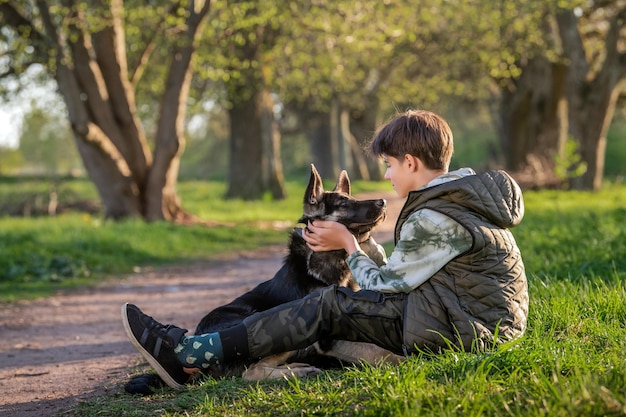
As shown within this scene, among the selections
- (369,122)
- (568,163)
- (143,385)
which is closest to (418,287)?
(143,385)

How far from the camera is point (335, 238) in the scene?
4875 mm

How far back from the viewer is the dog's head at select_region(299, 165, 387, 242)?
5.14m

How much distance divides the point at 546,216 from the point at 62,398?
9797mm

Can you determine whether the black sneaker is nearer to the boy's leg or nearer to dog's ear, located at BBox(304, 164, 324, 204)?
the boy's leg

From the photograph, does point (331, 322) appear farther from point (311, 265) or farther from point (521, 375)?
point (521, 375)

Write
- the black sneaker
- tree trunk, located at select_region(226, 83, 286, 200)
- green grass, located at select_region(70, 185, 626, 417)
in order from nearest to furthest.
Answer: green grass, located at select_region(70, 185, 626, 417), the black sneaker, tree trunk, located at select_region(226, 83, 286, 200)

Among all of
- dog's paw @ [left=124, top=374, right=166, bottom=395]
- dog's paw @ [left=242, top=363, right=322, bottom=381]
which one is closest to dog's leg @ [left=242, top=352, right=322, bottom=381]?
dog's paw @ [left=242, top=363, right=322, bottom=381]

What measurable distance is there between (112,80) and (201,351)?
12.0m

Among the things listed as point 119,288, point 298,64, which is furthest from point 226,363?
point 298,64

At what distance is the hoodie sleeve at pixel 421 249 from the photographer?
14.1 ft

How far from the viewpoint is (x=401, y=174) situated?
4.62 metres

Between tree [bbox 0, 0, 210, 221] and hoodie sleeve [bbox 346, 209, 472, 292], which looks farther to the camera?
tree [bbox 0, 0, 210, 221]

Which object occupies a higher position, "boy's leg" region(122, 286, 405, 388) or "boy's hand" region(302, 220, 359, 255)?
"boy's hand" region(302, 220, 359, 255)

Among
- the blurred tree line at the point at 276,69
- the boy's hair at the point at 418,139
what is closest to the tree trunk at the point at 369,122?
the blurred tree line at the point at 276,69
